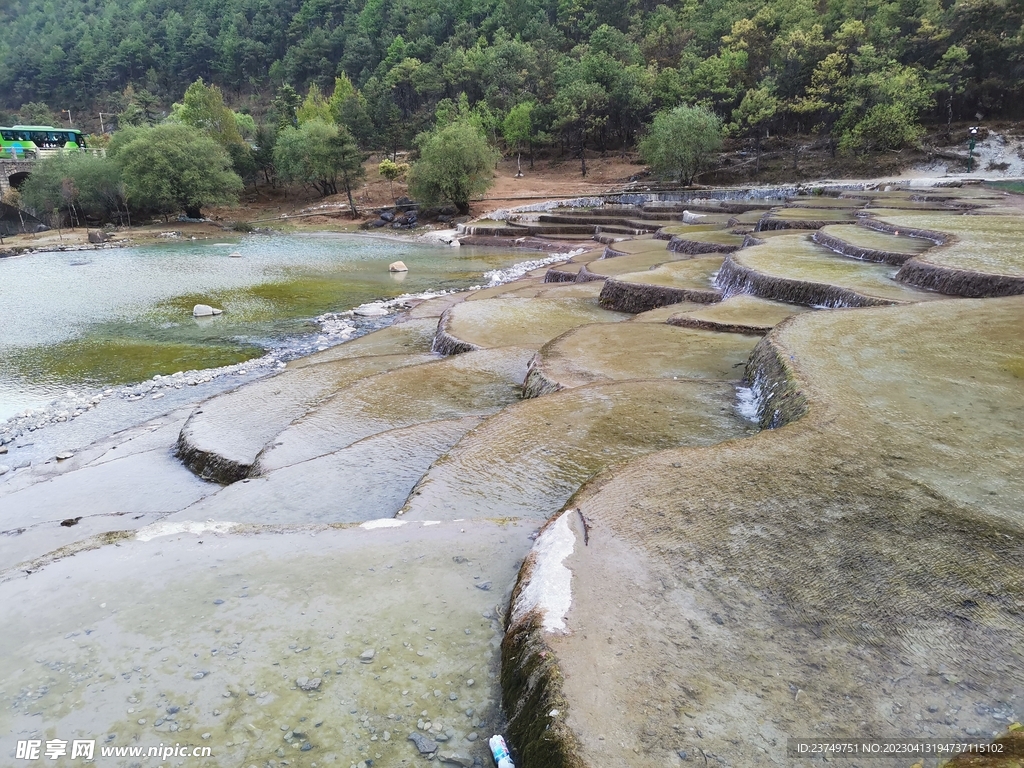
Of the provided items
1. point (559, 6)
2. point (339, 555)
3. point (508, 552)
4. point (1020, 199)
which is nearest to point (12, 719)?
point (339, 555)

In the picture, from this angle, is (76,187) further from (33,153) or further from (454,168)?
(454,168)

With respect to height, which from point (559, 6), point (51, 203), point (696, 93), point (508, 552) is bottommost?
point (508, 552)

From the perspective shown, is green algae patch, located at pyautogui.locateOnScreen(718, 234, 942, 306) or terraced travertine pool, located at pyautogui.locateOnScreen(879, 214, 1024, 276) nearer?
green algae patch, located at pyautogui.locateOnScreen(718, 234, 942, 306)

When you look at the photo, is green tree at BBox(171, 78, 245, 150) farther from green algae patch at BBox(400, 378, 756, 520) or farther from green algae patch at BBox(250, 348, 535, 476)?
green algae patch at BBox(400, 378, 756, 520)

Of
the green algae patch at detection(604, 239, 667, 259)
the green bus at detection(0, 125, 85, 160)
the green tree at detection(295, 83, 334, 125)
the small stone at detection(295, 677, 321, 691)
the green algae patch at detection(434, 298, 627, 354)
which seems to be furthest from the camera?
the green tree at detection(295, 83, 334, 125)

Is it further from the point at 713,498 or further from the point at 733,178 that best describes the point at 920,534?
the point at 733,178

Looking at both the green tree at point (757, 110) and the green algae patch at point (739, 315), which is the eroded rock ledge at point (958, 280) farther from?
the green tree at point (757, 110)

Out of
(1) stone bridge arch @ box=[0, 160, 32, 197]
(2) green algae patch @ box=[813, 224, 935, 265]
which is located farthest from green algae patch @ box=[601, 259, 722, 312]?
(1) stone bridge arch @ box=[0, 160, 32, 197]
